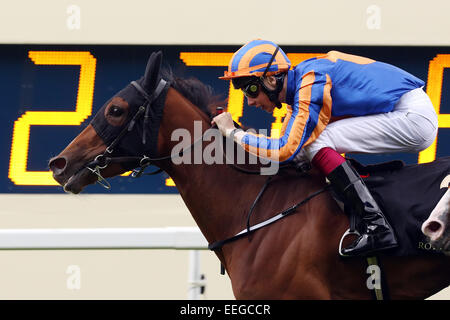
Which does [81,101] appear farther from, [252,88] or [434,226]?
[434,226]

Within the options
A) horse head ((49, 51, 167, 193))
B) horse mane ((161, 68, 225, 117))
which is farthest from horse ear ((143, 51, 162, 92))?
horse mane ((161, 68, 225, 117))

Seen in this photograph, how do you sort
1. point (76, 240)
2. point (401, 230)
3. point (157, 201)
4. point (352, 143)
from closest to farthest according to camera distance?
point (401, 230)
point (352, 143)
point (76, 240)
point (157, 201)

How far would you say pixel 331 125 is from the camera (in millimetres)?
2916

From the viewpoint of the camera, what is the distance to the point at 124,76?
4832 mm

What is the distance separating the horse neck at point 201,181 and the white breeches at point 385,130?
0.37 meters

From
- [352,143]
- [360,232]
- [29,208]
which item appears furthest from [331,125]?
[29,208]

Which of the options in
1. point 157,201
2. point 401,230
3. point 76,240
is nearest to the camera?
point 401,230

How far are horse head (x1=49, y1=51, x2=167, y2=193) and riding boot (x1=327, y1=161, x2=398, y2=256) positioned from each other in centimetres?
78

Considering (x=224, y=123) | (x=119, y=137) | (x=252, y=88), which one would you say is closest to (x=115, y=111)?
(x=119, y=137)

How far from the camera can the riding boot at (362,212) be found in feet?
8.84

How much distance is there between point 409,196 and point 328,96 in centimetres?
49

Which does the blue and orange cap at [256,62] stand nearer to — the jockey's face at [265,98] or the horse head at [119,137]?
the jockey's face at [265,98]

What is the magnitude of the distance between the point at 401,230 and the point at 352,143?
410 mm
